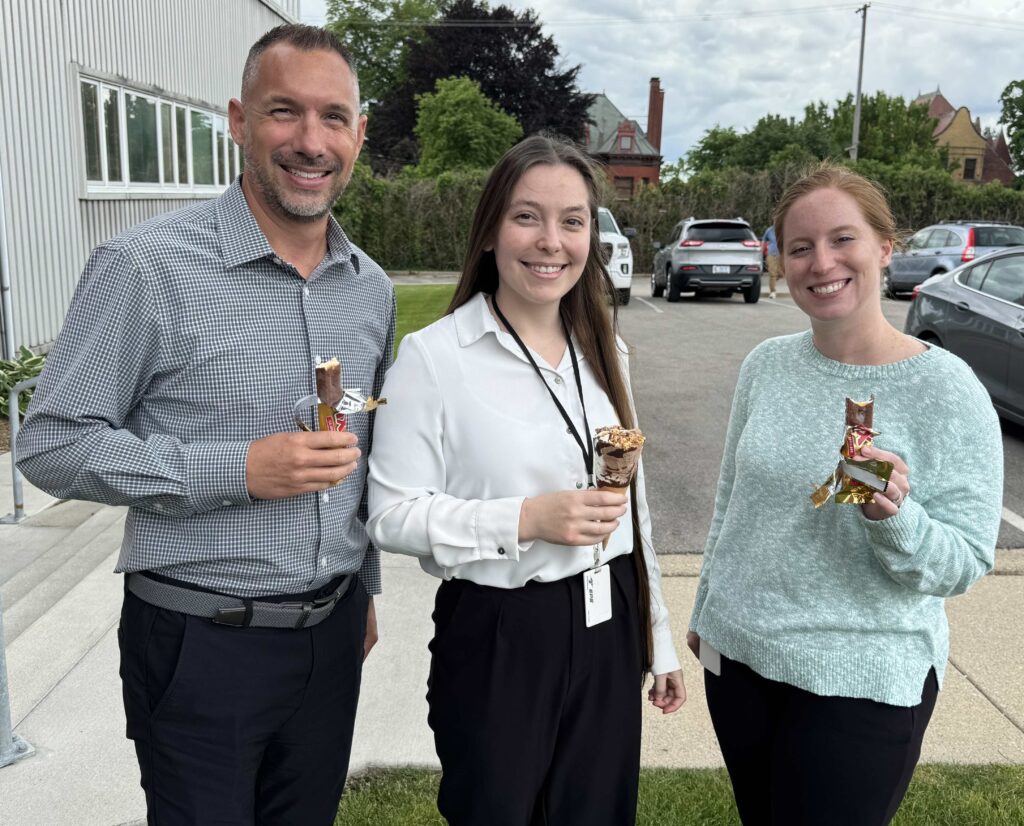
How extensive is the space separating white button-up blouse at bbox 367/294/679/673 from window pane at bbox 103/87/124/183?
10770 millimetres

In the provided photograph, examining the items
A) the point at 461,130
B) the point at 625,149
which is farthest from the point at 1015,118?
the point at 461,130

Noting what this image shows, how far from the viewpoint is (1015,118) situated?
4988cm

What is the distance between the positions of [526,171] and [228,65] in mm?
15668

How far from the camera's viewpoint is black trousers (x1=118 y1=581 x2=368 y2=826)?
196cm

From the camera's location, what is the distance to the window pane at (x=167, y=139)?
42.5 feet

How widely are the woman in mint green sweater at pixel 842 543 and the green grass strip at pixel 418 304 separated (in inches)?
337

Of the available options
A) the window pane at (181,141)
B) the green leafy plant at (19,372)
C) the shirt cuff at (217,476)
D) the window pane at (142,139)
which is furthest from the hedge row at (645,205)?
the shirt cuff at (217,476)

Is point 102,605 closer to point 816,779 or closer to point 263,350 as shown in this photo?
point 263,350

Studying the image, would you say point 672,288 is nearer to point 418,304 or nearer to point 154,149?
point 418,304

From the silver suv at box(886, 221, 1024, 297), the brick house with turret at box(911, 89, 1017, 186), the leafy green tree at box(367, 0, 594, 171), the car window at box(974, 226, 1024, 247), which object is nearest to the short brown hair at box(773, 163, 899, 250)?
the silver suv at box(886, 221, 1024, 297)

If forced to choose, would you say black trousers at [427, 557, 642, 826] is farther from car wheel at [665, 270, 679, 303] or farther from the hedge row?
the hedge row

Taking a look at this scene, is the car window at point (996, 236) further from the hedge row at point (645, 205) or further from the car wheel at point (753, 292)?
the hedge row at point (645, 205)

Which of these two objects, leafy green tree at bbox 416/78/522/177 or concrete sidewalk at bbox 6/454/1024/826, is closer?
concrete sidewalk at bbox 6/454/1024/826

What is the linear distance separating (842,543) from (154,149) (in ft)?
42.3
